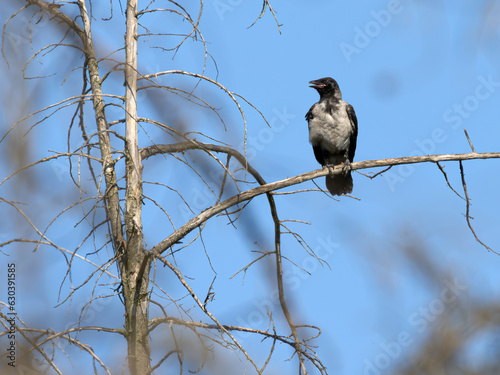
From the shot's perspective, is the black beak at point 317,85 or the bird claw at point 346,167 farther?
the black beak at point 317,85

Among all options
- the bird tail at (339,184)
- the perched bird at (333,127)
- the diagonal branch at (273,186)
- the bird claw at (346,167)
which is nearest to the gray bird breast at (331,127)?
the perched bird at (333,127)

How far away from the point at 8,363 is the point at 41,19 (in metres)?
2.18

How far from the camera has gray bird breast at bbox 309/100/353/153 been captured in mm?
8602

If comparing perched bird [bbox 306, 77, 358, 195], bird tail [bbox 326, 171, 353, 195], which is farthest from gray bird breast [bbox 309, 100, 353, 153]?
bird tail [bbox 326, 171, 353, 195]

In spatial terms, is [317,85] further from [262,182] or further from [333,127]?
[262,182]

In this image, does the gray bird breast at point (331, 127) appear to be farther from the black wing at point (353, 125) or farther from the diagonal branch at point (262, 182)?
the diagonal branch at point (262, 182)

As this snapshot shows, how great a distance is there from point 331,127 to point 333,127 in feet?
0.08

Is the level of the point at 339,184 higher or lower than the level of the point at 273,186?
higher

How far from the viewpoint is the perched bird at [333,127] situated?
28.3ft

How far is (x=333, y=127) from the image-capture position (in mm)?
8586

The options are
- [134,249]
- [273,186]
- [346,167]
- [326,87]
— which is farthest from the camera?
[326,87]

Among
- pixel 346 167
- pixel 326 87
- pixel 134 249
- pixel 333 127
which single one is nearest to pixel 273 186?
pixel 134 249

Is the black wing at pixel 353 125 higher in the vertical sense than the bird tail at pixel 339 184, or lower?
higher

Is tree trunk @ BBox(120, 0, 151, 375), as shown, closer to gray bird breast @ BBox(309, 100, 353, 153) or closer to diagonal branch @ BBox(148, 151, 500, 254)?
diagonal branch @ BBox(148, 151, 500, 254)
